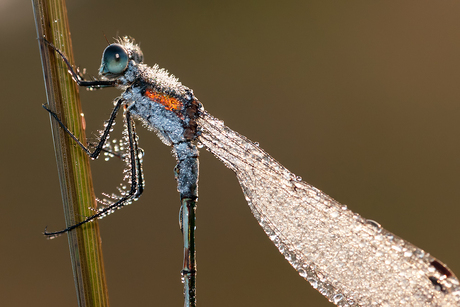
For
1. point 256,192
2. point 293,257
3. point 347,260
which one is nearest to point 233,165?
point 256,192

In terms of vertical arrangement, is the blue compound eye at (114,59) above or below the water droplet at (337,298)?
above

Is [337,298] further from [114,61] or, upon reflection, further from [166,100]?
[114,61]

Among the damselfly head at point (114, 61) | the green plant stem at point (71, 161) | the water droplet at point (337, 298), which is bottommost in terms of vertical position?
the water droplet at point (337, 298)

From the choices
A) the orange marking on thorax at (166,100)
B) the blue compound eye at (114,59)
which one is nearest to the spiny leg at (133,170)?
the orange marking on thorax at (166,100)

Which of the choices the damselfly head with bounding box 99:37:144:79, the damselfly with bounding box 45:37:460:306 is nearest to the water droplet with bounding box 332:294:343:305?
the damselfly with bounding box 45:37:460:306

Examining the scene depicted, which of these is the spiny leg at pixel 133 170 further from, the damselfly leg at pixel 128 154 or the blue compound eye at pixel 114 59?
the blue compound eye at pixel 114 59

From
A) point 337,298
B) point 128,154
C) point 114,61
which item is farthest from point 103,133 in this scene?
point 337,298

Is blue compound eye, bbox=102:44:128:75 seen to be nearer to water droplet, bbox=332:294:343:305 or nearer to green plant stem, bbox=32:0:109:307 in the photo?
green plant stem, bbox=32:0:109:307
